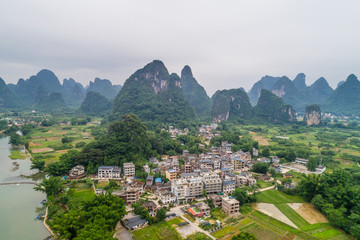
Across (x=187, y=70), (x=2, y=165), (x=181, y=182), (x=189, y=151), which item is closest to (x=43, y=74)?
(x=187, y=70)

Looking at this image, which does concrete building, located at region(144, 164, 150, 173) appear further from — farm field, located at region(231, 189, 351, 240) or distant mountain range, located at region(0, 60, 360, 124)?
distant mountain range, located at region(0, 60, 360, 124)

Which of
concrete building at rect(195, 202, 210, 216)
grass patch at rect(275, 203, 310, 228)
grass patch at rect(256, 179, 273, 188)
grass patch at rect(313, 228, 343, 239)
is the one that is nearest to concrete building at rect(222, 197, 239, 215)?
concrete building at rect(195, 202, 210, 216)

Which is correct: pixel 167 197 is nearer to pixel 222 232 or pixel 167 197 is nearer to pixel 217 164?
pixel 222 232

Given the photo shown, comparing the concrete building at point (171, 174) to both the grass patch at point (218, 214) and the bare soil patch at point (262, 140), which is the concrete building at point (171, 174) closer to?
the grass patch at point (218, 214)

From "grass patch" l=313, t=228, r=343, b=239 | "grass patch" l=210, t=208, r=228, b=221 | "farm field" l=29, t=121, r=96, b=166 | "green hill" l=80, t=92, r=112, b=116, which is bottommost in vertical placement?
"grass patch" l=313, t=228, r=343, b=239

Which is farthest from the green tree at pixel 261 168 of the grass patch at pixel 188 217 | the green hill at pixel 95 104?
the green hill at pixel 95 104

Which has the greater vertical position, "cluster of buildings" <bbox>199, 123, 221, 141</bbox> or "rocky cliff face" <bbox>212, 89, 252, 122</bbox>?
"rocky cliff face" <bbox>212, 89, 252, 122</bbox>
